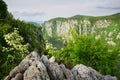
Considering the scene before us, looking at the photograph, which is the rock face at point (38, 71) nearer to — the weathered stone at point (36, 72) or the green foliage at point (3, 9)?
the weathered stone at point (36, 72)

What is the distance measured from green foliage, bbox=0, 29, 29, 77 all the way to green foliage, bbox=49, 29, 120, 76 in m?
15.0

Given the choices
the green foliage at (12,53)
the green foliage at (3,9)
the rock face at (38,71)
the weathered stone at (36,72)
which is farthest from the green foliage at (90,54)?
the weathered stone at (36,72)

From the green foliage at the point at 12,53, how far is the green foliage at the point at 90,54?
49.1ft

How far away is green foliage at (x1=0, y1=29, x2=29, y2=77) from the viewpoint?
35.4m

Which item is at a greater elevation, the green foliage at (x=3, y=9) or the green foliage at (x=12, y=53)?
the green foliage at (x=3, y=9)

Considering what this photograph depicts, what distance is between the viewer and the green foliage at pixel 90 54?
176 ft

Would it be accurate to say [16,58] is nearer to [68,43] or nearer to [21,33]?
[21,33]

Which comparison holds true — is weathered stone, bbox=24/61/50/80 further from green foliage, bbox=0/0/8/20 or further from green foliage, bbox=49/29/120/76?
green foliage, bbox=0/0/8/20

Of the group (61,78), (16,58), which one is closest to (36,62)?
(61,78)

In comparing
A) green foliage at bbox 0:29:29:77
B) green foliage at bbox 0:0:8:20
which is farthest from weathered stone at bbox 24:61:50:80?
green foliage at bbox 0:0:8:20

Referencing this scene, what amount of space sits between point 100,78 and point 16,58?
11.1m

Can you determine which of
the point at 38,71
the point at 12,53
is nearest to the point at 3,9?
the point at 12,53

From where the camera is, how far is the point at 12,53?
40.5 metres

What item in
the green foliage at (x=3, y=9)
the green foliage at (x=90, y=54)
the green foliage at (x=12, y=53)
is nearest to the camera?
the green foliage at (x=12, y=53)
